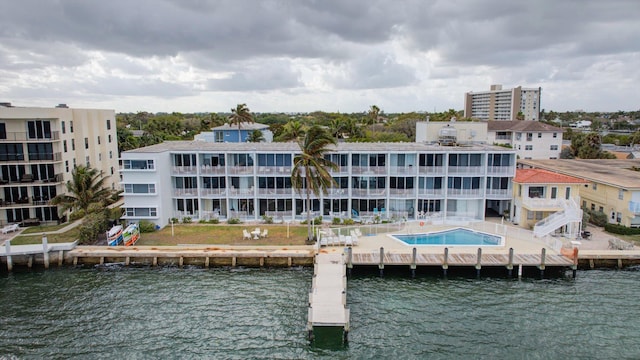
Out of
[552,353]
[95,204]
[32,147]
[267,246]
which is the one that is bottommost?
[552,353]

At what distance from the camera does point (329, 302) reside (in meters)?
24.1

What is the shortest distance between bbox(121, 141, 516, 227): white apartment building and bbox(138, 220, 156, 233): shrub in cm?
191

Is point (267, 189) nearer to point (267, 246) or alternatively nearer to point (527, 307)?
point (267, 246)

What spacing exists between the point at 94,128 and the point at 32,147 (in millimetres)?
8679

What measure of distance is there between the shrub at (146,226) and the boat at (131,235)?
1577 mm

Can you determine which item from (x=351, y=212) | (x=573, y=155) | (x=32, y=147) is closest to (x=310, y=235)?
(x=351, y=212)

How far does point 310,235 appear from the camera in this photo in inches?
1385

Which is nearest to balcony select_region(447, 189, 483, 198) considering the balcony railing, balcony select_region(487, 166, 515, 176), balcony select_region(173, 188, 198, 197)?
balcony select_region(487, 166, 515, 176)

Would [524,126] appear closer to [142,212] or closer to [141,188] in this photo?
[141,188]

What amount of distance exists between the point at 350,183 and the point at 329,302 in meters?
18.1

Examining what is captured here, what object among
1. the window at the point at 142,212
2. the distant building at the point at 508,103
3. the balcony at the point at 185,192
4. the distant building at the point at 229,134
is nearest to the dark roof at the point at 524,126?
the distant building at the point at 229,134

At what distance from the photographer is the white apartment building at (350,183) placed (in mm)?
40688

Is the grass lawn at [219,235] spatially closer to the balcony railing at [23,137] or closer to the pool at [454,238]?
the pool at [454,238]

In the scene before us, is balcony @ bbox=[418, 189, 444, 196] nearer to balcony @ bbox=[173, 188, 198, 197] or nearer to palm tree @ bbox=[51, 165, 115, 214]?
balcony @ bbox=[173, 188, 198, 197]
